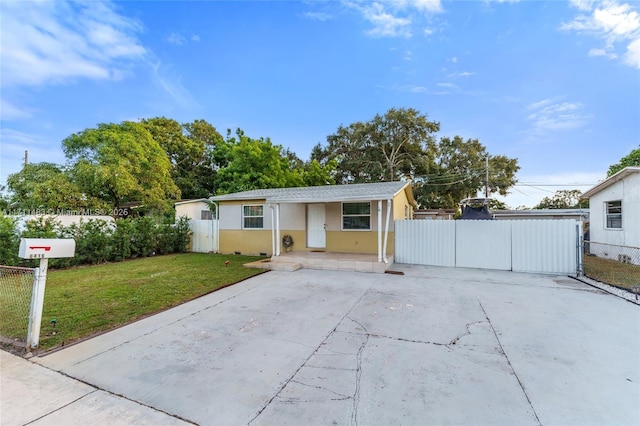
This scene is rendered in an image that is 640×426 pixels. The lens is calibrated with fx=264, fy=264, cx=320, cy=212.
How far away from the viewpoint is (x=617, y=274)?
293 inches

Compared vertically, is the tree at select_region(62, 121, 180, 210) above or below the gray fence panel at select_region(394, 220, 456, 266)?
above

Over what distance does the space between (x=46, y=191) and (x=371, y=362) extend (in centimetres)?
1652

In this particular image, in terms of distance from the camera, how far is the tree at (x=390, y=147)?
25.2 meters

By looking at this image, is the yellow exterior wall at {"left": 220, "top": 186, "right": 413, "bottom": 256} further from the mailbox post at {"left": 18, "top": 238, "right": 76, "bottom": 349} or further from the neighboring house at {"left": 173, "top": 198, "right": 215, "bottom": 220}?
the neighboring house at {"left": 173, "top": 198, "right": 215, "bottom": 220}

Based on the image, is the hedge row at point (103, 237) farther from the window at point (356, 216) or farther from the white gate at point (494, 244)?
the white gate at point (494, 244)

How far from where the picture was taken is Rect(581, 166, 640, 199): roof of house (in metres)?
8.98

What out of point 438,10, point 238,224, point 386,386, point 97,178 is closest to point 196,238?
point 238,224

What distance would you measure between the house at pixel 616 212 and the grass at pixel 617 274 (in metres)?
0.76

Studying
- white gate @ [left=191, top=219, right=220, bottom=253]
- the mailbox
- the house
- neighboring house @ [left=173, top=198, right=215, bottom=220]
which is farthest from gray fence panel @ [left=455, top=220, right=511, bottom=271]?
neighboring house @ [left=173, top=198, right=215, bottom=220]

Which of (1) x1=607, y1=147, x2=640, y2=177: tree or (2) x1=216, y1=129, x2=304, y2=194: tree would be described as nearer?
(1) x1=607, y1=147, x2=640, y2=177: tree

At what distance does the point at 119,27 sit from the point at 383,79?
1173cm

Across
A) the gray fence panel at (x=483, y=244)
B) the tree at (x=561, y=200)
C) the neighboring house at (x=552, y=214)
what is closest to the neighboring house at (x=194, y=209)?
the gray fence panel at (x=483, y=244)

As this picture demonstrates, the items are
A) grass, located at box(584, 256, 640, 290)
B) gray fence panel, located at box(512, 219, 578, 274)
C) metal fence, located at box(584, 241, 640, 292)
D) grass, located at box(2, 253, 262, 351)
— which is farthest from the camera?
gray fence panel, located at box(512, 219, 578, 274)

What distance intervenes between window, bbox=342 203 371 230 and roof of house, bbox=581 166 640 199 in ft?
29.2
